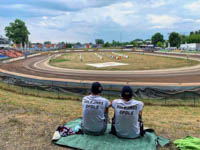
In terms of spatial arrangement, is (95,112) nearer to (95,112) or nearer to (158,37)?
(95,112)

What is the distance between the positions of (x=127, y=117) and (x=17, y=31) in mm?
133982

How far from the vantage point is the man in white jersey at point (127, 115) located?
4945 millimetres

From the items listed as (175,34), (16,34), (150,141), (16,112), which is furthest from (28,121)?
(175,34)

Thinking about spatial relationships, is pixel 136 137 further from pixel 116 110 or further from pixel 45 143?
pixel 45 143

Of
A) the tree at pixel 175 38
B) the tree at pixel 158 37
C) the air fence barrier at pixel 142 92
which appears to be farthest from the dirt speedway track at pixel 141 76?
the tree at pixel 158 37

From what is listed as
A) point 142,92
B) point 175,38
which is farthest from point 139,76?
point 175,38

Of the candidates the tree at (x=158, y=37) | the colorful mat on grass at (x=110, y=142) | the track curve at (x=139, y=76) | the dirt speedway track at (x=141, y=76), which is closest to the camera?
the colorful mat on grass at (x=110, y=142)

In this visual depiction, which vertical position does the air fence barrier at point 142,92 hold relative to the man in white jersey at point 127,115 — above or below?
below

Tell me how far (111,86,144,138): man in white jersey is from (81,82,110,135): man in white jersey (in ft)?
1.31

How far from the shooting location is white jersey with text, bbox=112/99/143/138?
4.95 meters

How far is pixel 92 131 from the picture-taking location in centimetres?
540

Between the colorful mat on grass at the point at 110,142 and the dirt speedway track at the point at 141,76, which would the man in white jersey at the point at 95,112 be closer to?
the colorful mat on grass at the point at 110,142

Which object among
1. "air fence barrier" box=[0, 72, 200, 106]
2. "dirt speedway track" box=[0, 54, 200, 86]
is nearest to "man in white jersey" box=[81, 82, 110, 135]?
"air fence barrier" box=[0, 72, 200, 106]

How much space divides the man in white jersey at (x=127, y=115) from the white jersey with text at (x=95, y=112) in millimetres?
396
